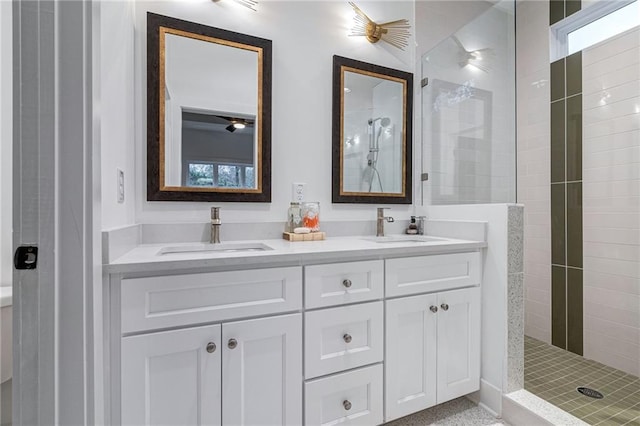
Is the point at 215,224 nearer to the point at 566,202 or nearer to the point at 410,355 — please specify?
the point at 410,355

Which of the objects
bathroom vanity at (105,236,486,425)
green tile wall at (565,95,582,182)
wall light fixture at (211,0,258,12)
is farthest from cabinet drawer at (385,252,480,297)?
wall light fixture at (211,0,258,12)

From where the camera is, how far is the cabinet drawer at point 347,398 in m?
1.17

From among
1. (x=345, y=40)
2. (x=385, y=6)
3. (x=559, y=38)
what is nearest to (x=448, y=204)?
(x=345, y=40)

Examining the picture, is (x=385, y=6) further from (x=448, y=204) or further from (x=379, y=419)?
(x=379, y=419)

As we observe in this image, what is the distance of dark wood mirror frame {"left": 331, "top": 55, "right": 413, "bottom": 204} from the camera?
1804 mm

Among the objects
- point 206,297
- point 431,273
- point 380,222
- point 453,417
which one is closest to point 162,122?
point 206,297

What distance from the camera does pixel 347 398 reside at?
4.09 ft

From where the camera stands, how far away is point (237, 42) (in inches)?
61.8

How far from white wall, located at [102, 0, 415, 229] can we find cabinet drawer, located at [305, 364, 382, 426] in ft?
2.72

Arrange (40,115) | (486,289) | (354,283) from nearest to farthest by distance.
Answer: (40,115) < (354,283) < (486,289)

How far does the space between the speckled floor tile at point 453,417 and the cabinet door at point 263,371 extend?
631 millimetres

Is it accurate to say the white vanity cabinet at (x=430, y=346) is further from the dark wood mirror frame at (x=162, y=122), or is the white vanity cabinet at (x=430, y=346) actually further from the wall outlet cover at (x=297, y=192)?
the dark wood mirror frame at (x=162, y=122)

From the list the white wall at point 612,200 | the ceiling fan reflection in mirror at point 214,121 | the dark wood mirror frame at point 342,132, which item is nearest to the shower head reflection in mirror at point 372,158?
the dark wood mirror frame at point 342,132

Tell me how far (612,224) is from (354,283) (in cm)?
172
